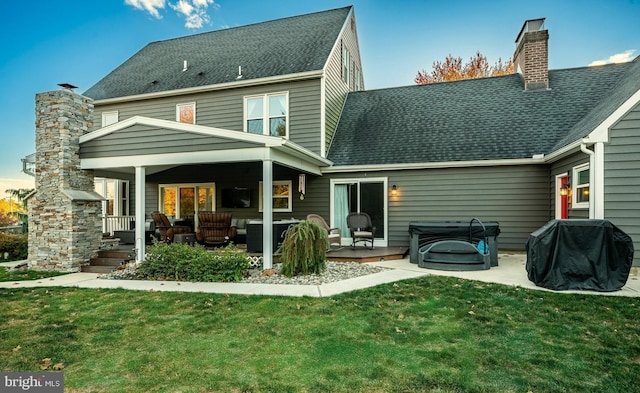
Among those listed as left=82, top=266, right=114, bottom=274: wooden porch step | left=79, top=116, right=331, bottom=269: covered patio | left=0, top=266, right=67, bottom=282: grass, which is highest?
left=79, top=116, right=331, bottom=269: covered patio

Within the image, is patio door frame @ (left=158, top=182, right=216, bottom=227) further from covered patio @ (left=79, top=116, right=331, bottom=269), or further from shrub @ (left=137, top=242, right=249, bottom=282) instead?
shrub @ (left=137, top=242, right=249, bottom=282)

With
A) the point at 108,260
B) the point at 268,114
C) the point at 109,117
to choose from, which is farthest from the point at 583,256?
the point at 109,117

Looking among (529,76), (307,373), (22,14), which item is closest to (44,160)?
(22,14)

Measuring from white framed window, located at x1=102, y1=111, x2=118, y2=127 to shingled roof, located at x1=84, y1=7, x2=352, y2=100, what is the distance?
0.64 m

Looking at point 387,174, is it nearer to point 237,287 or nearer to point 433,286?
point 433,286

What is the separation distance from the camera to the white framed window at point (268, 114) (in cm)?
1097

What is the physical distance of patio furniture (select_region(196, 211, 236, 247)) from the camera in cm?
845

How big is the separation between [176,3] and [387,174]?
1388 cm

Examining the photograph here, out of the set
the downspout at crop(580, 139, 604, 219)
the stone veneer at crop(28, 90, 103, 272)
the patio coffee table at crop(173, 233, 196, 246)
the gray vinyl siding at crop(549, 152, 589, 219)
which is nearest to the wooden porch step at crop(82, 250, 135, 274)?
the stone veneer at crop(28, 90, 103, 272)

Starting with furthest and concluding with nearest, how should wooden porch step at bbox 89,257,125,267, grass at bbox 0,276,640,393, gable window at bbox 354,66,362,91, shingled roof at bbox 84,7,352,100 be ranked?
1. gable window at bbox 354,66,362,91
2. shingled roof at bbox 84,7,352,100
3. wooden porch step at bbox 89,257,125,267
4. grass at bbox 0,276,640,393

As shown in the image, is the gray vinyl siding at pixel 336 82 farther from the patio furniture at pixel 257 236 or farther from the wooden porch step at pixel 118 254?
the wooden porch step at pixel 118 254

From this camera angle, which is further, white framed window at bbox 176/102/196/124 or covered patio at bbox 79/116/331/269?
white framed window at bbox 176/102/196/124

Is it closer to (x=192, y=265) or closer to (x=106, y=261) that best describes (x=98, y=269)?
(x=106, y=261)

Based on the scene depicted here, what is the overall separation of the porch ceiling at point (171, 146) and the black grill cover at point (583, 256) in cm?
515
